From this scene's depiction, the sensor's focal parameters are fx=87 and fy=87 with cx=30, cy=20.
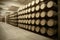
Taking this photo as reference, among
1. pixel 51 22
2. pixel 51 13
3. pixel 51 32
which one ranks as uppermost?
pixel 51 13

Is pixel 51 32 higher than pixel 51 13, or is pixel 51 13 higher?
pixel 51 13

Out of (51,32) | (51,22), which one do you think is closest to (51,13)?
(51,22)

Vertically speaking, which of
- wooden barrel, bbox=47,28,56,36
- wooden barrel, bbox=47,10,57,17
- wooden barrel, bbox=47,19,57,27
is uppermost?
wooden barrel, bbox=47,10,57,17

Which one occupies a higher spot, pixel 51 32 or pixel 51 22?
pixel 51 22

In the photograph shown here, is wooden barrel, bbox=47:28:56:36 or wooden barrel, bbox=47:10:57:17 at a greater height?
wooden barrel, bbox=47:10:57:17

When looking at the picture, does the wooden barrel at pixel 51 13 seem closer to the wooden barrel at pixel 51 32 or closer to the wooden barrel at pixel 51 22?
the wooden barrel at pixel 51 22

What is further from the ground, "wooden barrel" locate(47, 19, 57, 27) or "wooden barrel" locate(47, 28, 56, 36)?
"wooden barrel" locate(47, 19, 57, 27)

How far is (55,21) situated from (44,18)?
2.20 feet

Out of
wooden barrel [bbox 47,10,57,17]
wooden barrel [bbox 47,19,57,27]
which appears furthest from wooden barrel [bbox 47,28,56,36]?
wooden barrel [bbox 47,10,57,17]

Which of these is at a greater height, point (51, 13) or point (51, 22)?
point (51, 13)

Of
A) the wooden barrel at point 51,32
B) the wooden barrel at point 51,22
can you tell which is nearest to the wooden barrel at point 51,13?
the wooden barrel at point 51,22

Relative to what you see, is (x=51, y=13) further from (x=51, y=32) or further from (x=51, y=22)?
(x=51, y=32)

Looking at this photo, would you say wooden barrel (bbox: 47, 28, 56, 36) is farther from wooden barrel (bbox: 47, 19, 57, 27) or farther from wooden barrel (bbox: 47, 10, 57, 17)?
wooden barrel (bbox: 47, 10, 57, 17)

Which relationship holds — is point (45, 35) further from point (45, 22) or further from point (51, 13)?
point (51, 13)
